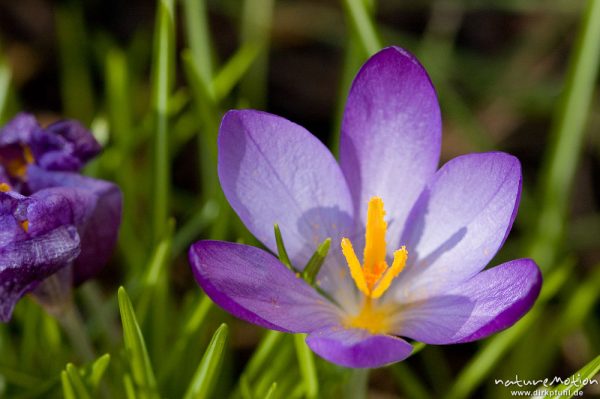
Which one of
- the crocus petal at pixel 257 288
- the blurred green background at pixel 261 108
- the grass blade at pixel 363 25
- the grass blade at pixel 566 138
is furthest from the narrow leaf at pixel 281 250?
the grass blade at pixel 566 138

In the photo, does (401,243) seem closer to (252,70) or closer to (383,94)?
(383,94)

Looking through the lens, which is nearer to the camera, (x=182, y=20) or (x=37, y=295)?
(x=37, y=295)

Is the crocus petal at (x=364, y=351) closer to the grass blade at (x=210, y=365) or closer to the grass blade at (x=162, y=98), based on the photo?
the grass blade at (x=210, y=365)

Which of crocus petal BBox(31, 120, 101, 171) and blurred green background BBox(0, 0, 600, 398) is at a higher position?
crocus petal BBox(31, 120, 101, 171)

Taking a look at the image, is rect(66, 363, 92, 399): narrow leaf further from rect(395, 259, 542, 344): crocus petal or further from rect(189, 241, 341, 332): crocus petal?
rect(395, 259, 542, 344): crocus petal

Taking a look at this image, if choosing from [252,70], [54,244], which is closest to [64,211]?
[54,244]

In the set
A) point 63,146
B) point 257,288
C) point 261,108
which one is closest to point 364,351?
point 257,288

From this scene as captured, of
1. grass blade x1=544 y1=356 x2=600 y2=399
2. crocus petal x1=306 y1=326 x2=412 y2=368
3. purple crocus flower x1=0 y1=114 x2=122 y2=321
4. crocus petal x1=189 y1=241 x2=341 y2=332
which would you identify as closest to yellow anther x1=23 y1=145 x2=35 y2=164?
purple crocus flower x1=0 y1=114 x2=122 y2=321
